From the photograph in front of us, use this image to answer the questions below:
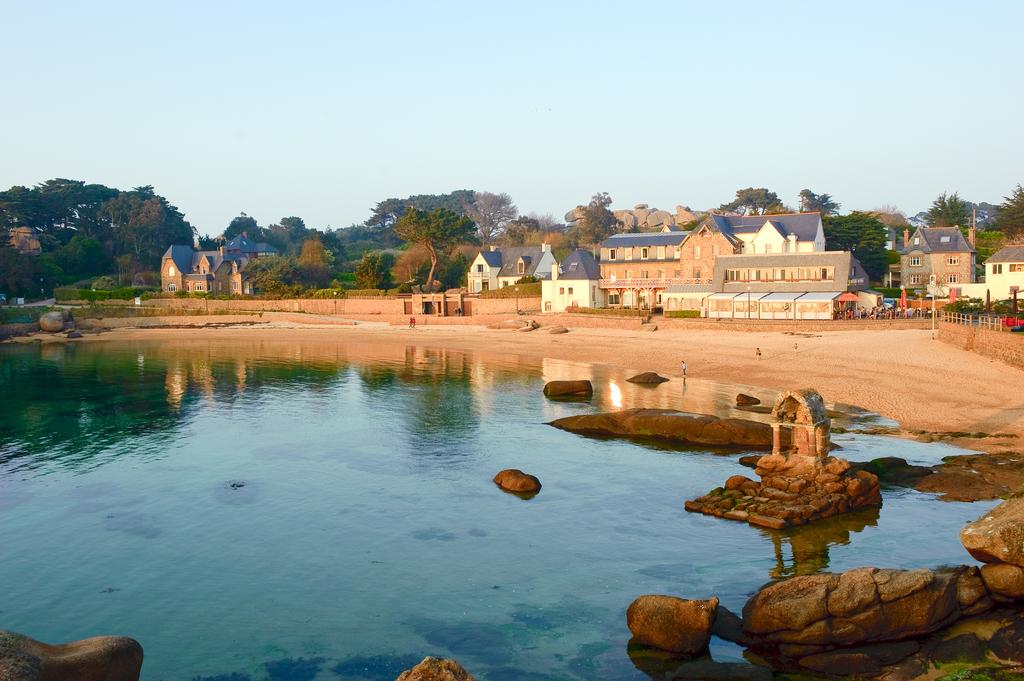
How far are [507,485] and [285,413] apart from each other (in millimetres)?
22713

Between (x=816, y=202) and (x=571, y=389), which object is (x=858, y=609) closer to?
(x=571, y=389)

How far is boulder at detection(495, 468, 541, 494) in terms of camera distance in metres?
32.4

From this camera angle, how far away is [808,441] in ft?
94.5

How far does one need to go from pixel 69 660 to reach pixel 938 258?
104595 millimetres

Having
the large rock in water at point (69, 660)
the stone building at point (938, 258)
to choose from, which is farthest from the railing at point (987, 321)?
the large rock in water at point (69, 660)

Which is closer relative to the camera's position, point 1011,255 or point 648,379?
point 648,379

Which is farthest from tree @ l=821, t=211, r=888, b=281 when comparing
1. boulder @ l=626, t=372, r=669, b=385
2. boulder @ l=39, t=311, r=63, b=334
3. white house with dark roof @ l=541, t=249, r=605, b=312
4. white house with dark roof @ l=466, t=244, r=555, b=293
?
boulder @ l=39, t=311, r=63, b=334

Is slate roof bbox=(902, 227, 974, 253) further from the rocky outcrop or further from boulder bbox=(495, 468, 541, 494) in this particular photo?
boulder bbox=(495, 468, 541, 494)

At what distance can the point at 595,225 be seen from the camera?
162375 mm

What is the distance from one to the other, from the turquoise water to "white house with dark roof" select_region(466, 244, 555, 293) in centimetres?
6266

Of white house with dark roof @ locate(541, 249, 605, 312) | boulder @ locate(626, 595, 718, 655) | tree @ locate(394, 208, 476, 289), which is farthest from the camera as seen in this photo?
tree @ locate(394, 208, 476, 289)

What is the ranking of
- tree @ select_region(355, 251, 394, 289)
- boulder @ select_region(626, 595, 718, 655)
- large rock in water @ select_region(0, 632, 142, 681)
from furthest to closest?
1. tree @ select_region(355, 251, 394, 289)
2. boulder @ select_region(626, 595, 718, 655)
3. large rock in water @ select_region(0, 632, 142, 681)

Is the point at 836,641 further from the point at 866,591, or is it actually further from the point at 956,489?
the point at 956,489

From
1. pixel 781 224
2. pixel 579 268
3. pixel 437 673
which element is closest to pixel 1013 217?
pixel 781 224
